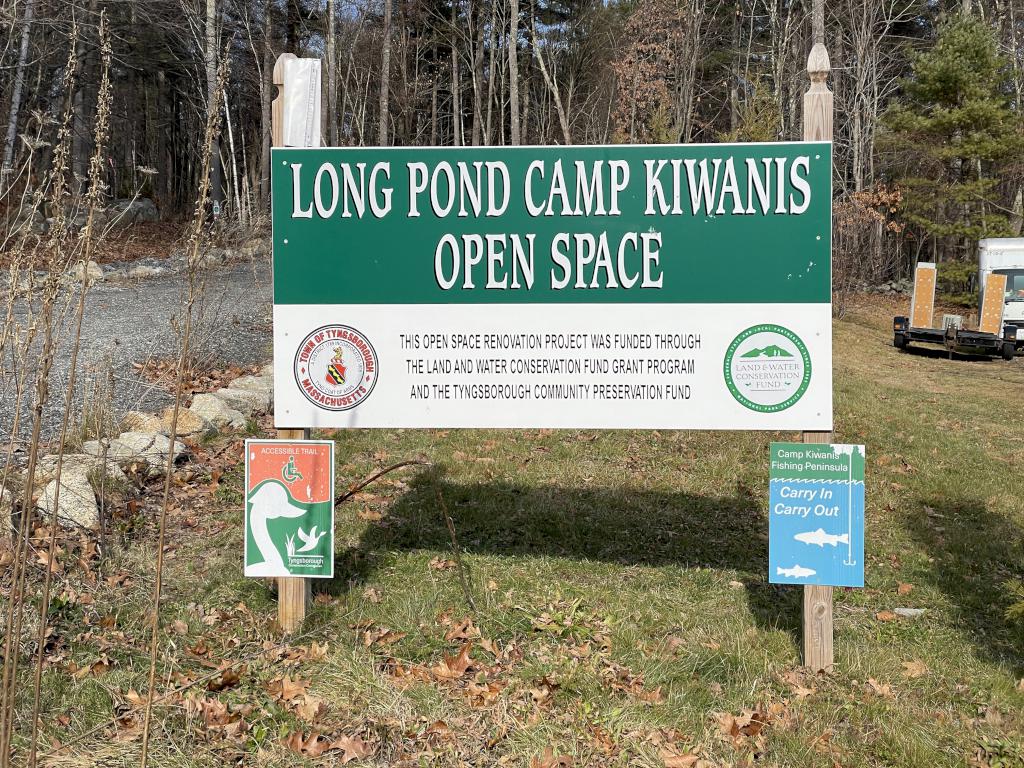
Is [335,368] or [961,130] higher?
[961,130]

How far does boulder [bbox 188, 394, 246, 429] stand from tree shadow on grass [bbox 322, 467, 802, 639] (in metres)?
1.76

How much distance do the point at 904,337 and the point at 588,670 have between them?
685 inches

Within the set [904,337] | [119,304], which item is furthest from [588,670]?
[904,337]

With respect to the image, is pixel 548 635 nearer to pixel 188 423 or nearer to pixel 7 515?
pixel 7 515

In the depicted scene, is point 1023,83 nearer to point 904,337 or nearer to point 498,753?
point 904,337

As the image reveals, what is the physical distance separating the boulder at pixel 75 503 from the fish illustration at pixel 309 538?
4.82 feet

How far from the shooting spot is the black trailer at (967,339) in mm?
17547

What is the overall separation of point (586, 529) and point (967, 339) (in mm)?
15538

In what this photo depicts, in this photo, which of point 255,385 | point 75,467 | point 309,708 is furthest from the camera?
point 255,385

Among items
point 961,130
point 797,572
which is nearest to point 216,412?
point 797,572

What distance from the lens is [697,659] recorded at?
372cm

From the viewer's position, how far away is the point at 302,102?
386 cm

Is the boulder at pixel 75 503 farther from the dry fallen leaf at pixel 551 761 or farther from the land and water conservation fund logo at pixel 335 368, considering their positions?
the dry fallen leaf at pixel 551 761

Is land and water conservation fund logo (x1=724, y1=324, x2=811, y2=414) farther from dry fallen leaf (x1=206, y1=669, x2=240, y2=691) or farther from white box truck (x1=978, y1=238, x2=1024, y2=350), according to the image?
white box truck (x1=978, y1=238, x2=1024, y2=350)
